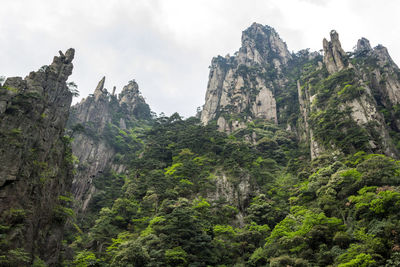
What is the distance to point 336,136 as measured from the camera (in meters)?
39.2

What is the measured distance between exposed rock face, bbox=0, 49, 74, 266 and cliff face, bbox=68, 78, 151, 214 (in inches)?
674

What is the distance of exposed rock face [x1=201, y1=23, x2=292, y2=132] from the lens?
7631 cm

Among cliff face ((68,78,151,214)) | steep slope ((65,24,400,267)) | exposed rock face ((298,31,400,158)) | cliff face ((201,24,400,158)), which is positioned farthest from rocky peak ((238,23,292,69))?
cliff face ((68,78,151,214))

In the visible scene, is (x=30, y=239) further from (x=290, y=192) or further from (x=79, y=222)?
(x=290, y=192)

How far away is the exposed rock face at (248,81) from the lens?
250 feet

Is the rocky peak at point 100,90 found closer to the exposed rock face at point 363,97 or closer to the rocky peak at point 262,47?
the rocky peak at point 262,47

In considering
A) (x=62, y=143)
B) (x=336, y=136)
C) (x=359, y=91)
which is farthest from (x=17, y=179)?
(x=359, y=91)

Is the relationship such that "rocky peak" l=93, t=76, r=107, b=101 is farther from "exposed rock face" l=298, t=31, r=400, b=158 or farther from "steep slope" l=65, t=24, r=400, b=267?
"exposed rock face" l=298, t=31, r=400, b=158

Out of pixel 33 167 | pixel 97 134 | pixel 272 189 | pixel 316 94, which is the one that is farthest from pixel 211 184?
pixel 97 134

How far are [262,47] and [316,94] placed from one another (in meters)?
62.4

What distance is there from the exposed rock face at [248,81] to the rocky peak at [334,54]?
856 inches

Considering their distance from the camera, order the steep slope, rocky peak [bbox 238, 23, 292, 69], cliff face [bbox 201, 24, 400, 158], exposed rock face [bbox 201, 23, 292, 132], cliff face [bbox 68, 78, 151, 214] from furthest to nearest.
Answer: rocky peak [bbox 238, 23, 292, 69]
exposed rock face [bbox 201, 23, 292, 132]
cliff face [bbox 68, 78, 151, 214]
cliff face [bbox 201, 24, 400, 158]
the steep slope

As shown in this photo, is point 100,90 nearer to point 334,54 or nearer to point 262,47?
point 334,54

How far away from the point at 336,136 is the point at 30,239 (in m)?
39.4
